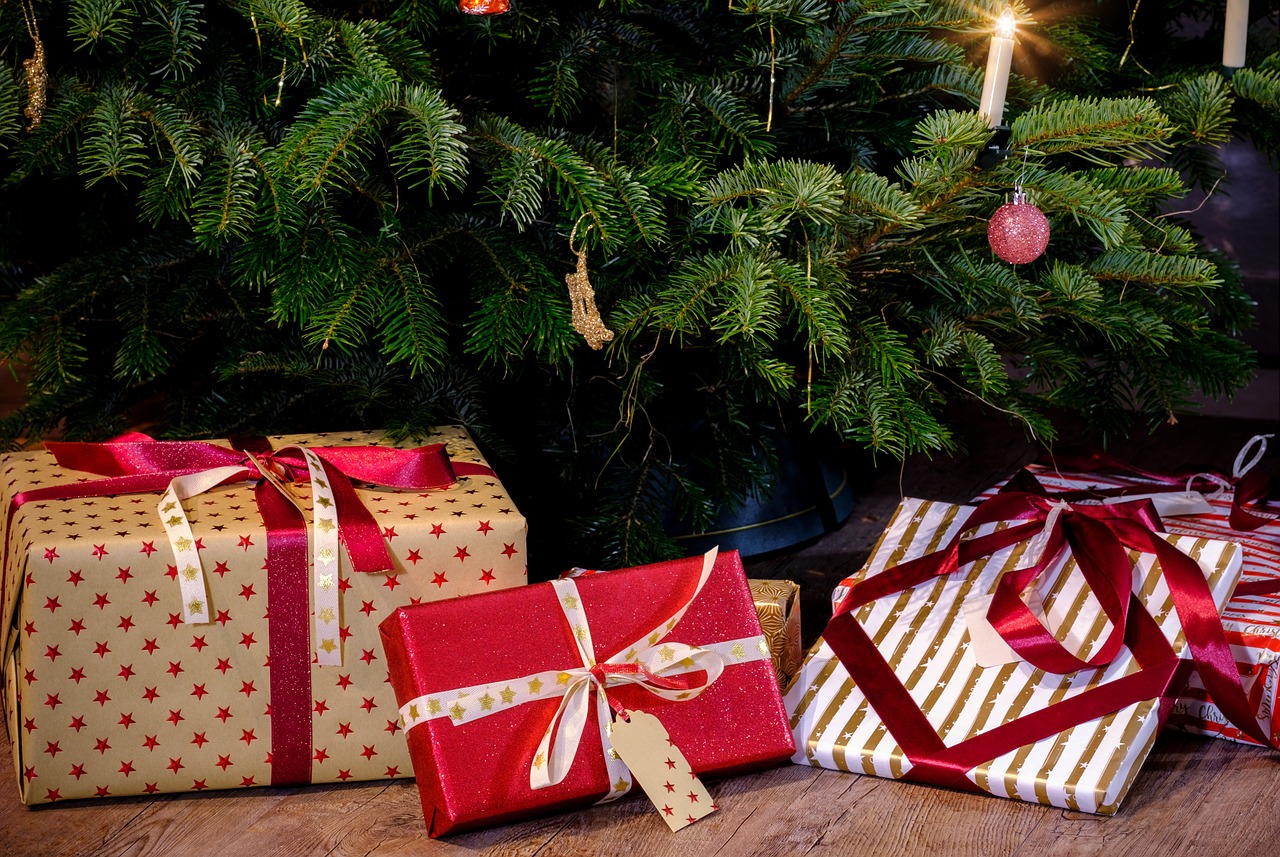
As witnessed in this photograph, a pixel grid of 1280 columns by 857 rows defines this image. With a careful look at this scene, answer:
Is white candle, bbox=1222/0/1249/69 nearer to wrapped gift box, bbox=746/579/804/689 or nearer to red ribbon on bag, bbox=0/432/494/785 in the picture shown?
wrapped gift box, bbox=746/579/804/689

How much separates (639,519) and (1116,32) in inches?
29.9

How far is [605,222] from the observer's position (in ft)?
3.06

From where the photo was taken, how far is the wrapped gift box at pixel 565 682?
35.5 inches

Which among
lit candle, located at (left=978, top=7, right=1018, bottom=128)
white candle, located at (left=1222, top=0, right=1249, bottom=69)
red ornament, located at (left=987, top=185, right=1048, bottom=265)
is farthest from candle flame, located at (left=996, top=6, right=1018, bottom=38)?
white candle, located at (left=1222, top=0, right=1249, bottom=69)

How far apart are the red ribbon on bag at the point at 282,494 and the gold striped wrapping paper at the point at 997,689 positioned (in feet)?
1.18

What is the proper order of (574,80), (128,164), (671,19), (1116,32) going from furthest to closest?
(1116,32), (671,19), (574,80), (128,164)

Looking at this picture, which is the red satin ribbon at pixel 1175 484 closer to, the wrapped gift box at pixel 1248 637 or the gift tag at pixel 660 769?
the wrapped gift box at pixel 1248 637

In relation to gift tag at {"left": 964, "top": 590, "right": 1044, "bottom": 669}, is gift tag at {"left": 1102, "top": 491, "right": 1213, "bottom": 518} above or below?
above

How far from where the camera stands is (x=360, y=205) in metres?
1.09

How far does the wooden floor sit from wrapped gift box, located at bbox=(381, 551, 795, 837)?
28mm

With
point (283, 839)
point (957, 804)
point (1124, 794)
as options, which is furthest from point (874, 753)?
point (283, 839)

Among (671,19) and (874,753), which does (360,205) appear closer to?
(671,19)

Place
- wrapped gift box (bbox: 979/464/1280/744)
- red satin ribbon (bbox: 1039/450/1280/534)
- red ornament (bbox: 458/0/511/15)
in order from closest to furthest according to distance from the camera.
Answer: red ornament (bbox: 458/0/511/15)
wrapped gift box (bbox: 979/464/1280/744)
red satin ribbon (bbox: 1039/450/1280/534)

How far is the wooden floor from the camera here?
3.02 feet
